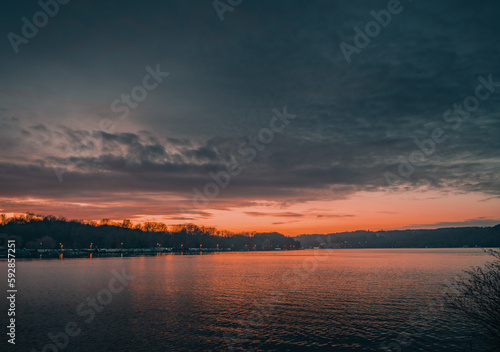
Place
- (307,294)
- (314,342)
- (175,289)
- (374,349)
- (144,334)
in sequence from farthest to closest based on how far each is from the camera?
1. (175,289)
2. (307,294)
3. (144,334)
4. (314,342)
5. (374,349)

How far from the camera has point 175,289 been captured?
68375 millimetres

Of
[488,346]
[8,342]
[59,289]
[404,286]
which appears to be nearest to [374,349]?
[488,346]

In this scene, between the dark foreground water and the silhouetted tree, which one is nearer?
the silhouetted tree

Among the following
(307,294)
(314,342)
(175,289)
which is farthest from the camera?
(175,289)

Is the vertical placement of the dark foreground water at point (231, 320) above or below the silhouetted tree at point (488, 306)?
below

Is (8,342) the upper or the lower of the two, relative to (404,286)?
upper

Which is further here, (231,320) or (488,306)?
(231,320)

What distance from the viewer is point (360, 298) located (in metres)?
57.3

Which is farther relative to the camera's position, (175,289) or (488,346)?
(175,289)

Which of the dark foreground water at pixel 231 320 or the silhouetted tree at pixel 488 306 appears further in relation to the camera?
the dark foreground water at pixel 231 320

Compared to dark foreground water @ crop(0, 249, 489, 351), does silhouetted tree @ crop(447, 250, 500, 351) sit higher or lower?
higher

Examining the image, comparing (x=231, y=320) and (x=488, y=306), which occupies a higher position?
(x=488, y=306)

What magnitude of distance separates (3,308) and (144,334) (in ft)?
85.4

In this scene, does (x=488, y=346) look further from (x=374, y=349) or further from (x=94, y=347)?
(x=94, y=347)
